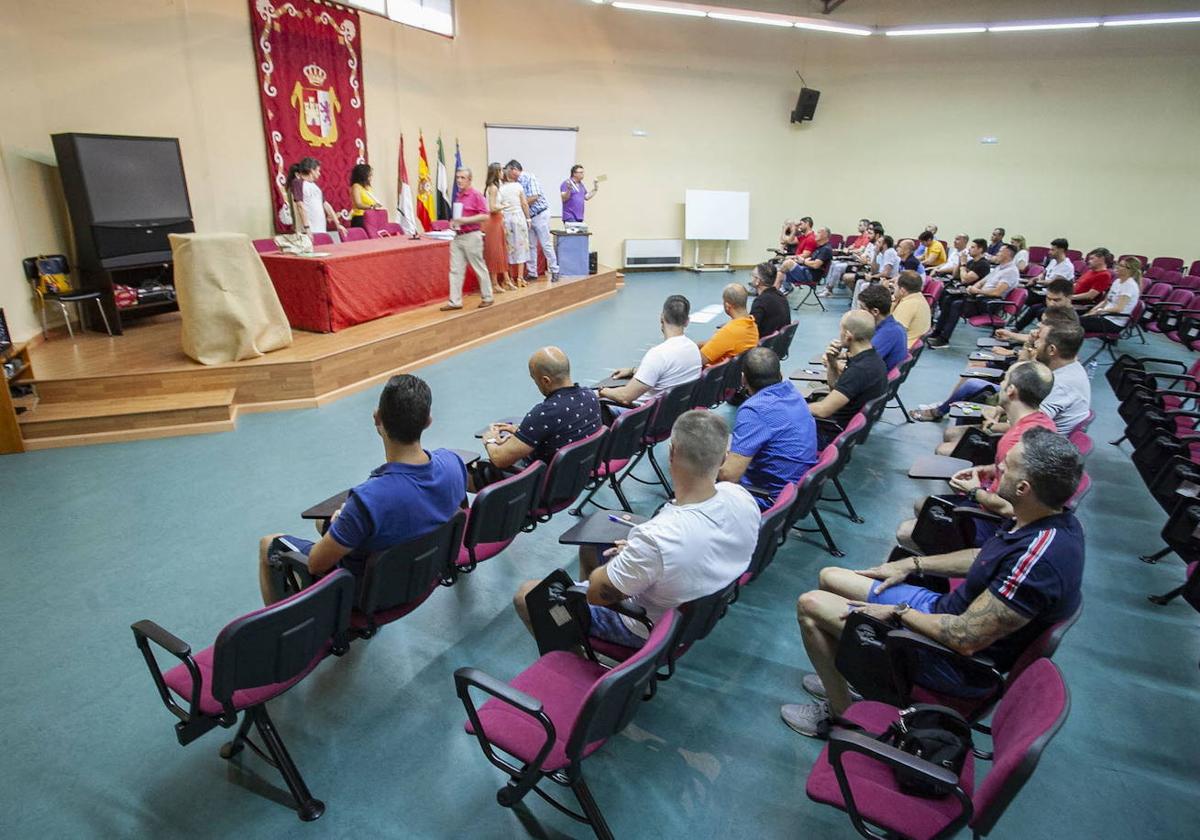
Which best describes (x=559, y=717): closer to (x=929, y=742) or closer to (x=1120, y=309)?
(x=929, y=742)

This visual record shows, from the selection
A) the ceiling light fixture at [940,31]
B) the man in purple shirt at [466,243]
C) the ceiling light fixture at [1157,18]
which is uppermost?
the ceiling light fixture at [940,31]

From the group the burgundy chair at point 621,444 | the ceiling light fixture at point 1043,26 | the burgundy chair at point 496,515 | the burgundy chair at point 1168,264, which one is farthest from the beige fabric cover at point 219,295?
the burgundy chair at point 1168,264

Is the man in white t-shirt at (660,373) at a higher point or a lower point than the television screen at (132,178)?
lower

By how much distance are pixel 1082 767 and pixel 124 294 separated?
7751mm

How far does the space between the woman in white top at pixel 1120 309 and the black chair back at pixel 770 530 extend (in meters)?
6.57

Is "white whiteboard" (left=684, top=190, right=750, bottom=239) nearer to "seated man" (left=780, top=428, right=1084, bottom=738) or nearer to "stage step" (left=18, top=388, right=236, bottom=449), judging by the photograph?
"stage step" (left=18, top=388, right=236, bottom=449)

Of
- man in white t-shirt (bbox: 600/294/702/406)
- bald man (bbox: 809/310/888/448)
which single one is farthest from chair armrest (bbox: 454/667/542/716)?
bald man (bbox: 809/310/888/448)

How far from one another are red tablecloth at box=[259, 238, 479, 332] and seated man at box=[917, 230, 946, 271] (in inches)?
321

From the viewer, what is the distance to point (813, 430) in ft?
10.2

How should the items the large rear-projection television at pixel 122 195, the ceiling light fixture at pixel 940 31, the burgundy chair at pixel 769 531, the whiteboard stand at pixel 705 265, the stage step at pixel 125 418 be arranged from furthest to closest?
the whiteboard stand at pixel 705 265 → the ceiling light fixture at pixel 940 31 → the large rear-projection television at pixel 122 195 → the stage step at pixel 125 418 → the burgundy chair at pixel 769 531

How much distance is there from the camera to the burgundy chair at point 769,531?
242cm

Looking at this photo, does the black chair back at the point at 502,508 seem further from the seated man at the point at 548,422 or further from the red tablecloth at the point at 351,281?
the red tablecloth at the point at 351,281

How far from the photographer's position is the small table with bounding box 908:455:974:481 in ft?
9.72

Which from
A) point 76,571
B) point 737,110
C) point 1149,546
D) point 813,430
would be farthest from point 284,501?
point 737,110
